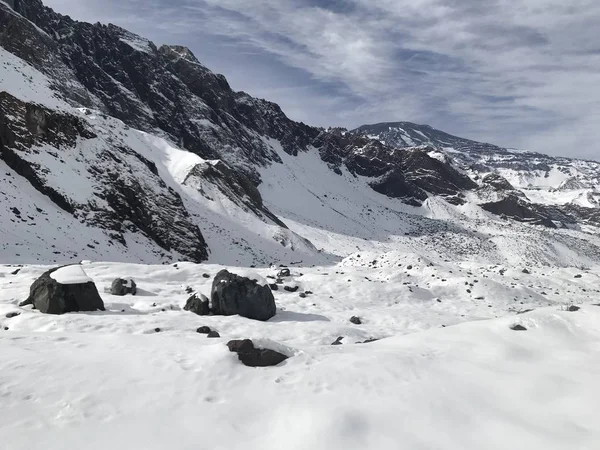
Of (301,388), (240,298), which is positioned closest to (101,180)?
(240,298)

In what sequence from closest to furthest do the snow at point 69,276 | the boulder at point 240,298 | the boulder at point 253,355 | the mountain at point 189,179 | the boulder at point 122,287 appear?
the boulder at point 253,355 < the snow at point 69,276 < the boulder at point 240,298 < the boulder at point 122,287 < the mountain at point 189,179

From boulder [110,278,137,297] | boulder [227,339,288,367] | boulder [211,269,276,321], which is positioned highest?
boulder [227,339,288,367]

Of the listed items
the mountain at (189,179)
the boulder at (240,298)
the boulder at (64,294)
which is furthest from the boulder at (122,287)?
the mountain at (189,179)

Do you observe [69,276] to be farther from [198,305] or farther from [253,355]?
[253,355]

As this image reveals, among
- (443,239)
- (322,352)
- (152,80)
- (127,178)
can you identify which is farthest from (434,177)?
(322,352)

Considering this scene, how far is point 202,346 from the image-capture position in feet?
29.3

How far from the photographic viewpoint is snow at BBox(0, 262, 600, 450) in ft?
17.6

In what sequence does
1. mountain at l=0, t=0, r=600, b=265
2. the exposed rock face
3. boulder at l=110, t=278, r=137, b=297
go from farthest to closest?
mountain at l=0, t=0, r=600, b=265, the exposed rock face, boulder at l=110, t=278, r=137, b=297

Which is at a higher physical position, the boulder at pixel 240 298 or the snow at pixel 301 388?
the snow at pixel 301 388

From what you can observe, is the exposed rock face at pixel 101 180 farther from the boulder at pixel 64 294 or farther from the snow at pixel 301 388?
the snow at pixel 301 388

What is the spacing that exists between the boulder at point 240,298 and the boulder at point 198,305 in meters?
0.33

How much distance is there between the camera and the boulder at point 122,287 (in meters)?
15.1

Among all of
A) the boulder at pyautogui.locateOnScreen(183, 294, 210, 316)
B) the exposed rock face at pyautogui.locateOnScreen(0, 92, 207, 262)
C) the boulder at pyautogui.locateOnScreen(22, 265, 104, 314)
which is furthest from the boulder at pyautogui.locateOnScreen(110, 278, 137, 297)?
the exposed rock face at pyautogui.locateOnScreen(0, 92, 207, 262)

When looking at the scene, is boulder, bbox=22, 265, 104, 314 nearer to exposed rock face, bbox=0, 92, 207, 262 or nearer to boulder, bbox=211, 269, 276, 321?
boulder, bbox=211, 269, 276, 321
